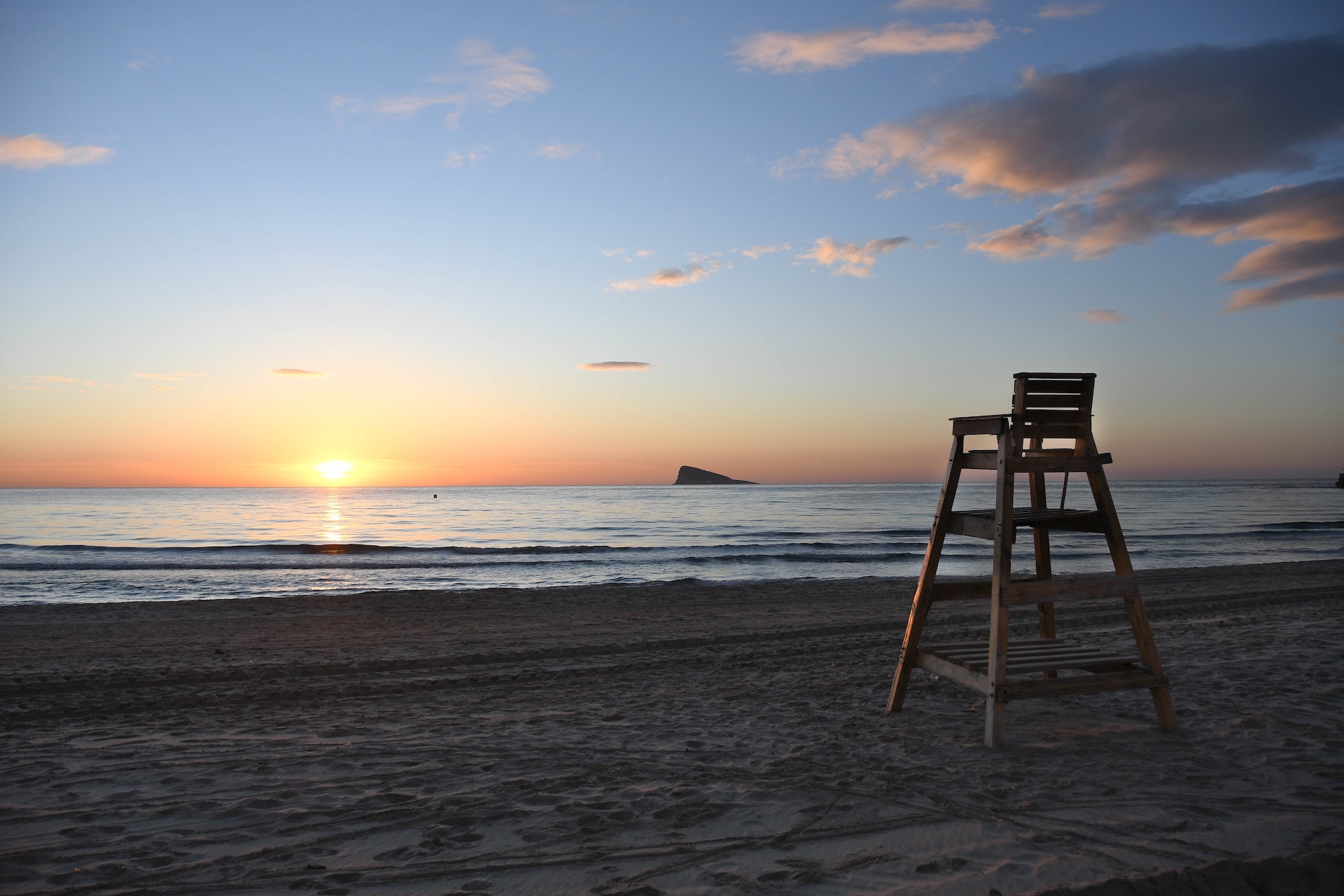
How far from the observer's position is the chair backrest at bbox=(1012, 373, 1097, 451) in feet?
16.5

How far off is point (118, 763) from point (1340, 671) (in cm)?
951

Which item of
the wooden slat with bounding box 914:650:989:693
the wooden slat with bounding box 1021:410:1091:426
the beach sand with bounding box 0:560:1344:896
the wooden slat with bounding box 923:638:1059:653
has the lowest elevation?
the beach sand with bounding box 0:560:1344:896

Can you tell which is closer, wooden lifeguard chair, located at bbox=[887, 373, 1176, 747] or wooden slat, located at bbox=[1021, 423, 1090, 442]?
wooden lifeguard chair, located at bbox=[887, 373, 1176, 747]

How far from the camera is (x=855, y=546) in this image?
1204 inches

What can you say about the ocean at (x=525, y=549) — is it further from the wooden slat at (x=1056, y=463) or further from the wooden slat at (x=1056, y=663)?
the wooden slat at (x=1056, y=463)

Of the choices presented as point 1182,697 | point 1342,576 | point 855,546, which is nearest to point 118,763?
point 1182,697

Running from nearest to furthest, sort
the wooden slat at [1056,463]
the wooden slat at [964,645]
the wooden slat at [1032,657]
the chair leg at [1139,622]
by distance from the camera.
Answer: the wooden slat at [1056,463]
the chair leg at [1139,622]
the wooden slat at [1032,657]
the wooden slat at [964,645]

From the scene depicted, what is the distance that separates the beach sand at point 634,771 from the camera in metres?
3.40

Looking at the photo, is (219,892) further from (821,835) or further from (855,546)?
(855,546)

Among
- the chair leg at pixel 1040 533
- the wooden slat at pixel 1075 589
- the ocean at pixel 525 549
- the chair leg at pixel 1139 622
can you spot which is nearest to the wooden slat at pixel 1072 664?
the chair leg at pixel 1139 622

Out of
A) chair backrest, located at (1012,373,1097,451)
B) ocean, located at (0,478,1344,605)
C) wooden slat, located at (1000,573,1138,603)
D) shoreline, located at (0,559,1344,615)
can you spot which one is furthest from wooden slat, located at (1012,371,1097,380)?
ocean, located at (0,478,1344,605)

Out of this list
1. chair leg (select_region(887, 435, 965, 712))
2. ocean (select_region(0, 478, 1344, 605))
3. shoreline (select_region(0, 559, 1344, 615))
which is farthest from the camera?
ocean (select_region(0, 478, 1344, 605))

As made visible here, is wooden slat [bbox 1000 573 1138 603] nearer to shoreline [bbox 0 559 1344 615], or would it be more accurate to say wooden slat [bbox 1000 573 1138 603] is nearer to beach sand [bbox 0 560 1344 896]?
beach sand [bbox 0 560 1344 896]

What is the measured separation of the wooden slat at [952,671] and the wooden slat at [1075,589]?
1.88 ft
